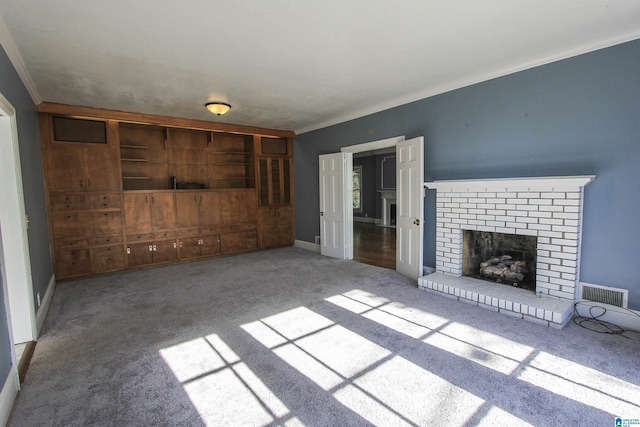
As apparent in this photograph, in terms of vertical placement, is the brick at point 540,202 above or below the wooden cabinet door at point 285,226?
above

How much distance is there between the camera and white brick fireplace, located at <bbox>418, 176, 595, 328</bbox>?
2.90 m

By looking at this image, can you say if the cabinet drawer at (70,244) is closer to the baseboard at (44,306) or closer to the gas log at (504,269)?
the baseboard at (44,306)

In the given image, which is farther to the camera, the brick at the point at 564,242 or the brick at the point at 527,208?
the brick at the point at 527,208

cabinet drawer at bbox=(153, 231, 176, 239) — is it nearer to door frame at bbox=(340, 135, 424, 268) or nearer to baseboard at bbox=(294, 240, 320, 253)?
baseboard at bbox=(294, 240, 320, 253)

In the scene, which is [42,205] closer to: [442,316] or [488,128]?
[442,316]

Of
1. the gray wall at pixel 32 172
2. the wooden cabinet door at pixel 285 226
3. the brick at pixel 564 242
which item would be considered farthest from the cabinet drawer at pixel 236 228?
the brick at pixel 564 242

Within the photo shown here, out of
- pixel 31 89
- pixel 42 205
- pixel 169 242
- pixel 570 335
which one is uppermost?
pixel 31 89

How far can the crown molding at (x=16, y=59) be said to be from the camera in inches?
93.4

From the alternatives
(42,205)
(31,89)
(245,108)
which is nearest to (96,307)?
(42,205)

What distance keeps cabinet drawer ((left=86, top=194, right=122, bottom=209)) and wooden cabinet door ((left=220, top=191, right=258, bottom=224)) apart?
1701 millimetres

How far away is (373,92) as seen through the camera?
161 inches

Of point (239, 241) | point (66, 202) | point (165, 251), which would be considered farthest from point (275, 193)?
point (66, 202)

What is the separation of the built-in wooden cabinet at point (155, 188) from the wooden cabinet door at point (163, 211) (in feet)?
0.05

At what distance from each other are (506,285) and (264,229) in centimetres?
451
